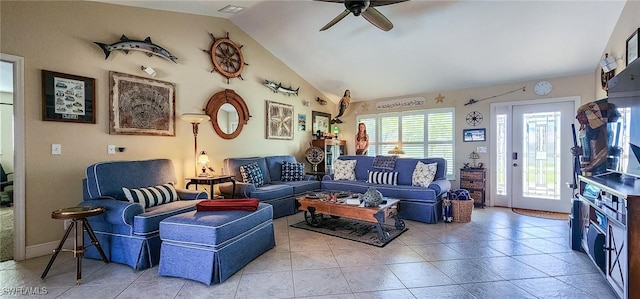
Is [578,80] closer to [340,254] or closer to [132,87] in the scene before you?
[340,254]

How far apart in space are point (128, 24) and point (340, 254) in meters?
3.91

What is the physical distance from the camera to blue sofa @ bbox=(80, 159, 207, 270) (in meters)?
2.70

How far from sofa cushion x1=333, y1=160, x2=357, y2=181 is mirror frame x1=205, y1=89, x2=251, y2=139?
2001mm

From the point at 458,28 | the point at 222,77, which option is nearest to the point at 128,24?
the point at 222,77

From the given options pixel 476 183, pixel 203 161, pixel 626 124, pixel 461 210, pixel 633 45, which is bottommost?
pixel 461 210

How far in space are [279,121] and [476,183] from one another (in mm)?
4026

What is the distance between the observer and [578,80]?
470 cm

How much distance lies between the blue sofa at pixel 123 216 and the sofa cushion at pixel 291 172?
7.39 ft

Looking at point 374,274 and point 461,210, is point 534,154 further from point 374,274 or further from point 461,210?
point 374,274

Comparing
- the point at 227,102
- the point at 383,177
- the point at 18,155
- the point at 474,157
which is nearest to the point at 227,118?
the point at 227,102

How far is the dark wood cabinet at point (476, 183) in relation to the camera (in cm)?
531

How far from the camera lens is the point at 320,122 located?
707 centimetres

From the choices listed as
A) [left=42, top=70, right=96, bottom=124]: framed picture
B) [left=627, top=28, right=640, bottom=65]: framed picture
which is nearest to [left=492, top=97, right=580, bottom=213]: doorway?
[left=627, top=28, right=640, bottom=65]: framed picture

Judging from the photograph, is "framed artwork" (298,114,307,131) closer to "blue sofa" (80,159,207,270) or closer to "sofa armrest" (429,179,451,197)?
"sofa armrest" (429,179,451,197)
